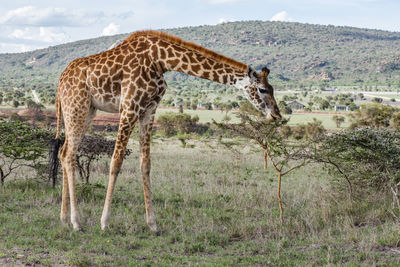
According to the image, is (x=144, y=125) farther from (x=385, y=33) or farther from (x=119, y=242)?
(x=385, y=33)

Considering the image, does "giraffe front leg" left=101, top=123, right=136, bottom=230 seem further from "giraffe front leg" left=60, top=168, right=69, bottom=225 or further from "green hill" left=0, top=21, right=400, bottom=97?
"green hill" left=0, top=21, right=400, bottom=97

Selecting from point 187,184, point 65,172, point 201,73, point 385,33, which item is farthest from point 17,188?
point 385,33

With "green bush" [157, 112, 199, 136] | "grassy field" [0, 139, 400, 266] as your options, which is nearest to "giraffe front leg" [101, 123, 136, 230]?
"grassy field" [0, 139, 400, 266]

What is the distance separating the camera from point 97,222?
7.72 metres

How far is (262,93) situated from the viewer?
21.6 ft

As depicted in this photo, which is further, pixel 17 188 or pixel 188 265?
pixel 17 188

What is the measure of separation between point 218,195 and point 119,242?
12.7 feet

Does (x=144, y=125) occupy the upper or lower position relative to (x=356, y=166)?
upper

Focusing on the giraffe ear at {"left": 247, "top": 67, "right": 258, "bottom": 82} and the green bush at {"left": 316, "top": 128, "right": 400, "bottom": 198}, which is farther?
the green bush at {"left": 316, "top": 128, "right": 400, "bottom": 198}

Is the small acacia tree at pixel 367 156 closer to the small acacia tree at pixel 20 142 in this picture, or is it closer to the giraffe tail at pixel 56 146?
the giraffe tail at pixel 56 146

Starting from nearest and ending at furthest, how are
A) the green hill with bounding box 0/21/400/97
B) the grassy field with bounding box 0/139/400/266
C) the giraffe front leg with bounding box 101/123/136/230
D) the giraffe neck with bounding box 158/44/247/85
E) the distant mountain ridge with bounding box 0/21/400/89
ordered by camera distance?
1. the grassy field with bounding box 0/139/400/266
2. the giraffe neck with bounding box 158/44/247/85
3. the giraffe front leg with bounding box 101/123/136/230
4. the green hill with bounding box 0/21/400/97
5. the distant mountain ridge with bounding box 0/21/400/89

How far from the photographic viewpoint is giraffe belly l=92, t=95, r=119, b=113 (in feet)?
24.6

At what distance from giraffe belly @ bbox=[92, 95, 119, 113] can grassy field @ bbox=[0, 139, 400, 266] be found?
1984mm

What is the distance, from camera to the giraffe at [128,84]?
7.09 m
